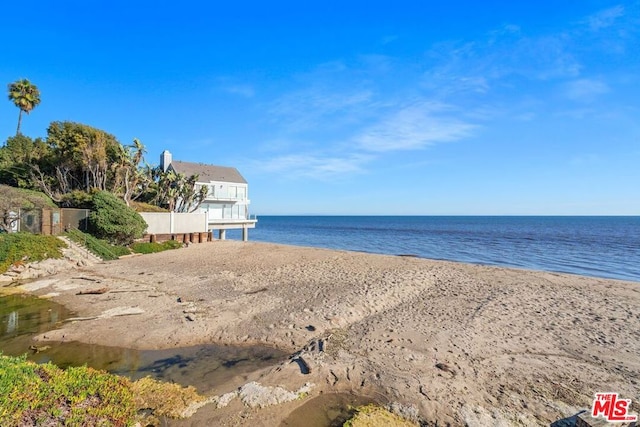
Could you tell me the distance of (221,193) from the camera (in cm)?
3788

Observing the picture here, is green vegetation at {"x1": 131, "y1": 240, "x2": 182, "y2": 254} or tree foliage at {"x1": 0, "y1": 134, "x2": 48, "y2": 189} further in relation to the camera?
tree foliage at {"x1": 0, "y1": 134, "x2": 48, "y2": 189}

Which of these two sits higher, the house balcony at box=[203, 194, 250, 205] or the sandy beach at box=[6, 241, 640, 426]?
the house balcony at box=[203, 194, 250, 205]

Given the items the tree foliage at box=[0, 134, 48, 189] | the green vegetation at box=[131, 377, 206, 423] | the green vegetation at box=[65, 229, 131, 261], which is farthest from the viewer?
the tree foliage at box=[0, 134, 48, 189]

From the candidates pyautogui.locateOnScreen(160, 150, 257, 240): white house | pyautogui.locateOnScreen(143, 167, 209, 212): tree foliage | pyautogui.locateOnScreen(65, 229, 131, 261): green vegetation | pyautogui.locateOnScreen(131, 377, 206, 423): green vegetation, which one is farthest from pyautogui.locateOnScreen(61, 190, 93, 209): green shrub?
pyautogui.locateOnScreen(131, 377, 206, 423): green vegetation

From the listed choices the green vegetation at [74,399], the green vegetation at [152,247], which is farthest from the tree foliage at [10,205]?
the green vegetation at [74,399]

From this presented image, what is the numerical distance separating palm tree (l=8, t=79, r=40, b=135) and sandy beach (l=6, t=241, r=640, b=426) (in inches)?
1082

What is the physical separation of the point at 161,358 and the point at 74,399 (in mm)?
3209

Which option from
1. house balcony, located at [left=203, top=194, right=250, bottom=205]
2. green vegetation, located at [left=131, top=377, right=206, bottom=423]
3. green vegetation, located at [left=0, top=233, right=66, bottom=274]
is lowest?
green vegetation, located at [left=131, top=377, right=206, bottom=423]

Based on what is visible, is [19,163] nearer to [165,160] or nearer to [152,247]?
[165,160]

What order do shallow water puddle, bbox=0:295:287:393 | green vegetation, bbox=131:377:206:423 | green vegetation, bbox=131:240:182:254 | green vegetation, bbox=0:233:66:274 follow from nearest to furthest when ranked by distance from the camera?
green vegetation, bbox=131:377:206:423
shallow water puddle, bbox=0:295:287:393
green vegetation, bbox=0:233:66:274
green vegetation, bbox=131:240:182:254

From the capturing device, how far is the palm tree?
31.7 m

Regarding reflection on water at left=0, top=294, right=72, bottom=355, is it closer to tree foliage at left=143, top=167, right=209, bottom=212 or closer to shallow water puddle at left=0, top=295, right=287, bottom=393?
shallow water puddle at left=0, top=295, right=287, bottom=393

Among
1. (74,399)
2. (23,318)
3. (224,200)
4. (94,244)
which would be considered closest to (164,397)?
(74,399)

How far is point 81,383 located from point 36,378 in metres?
0.58
